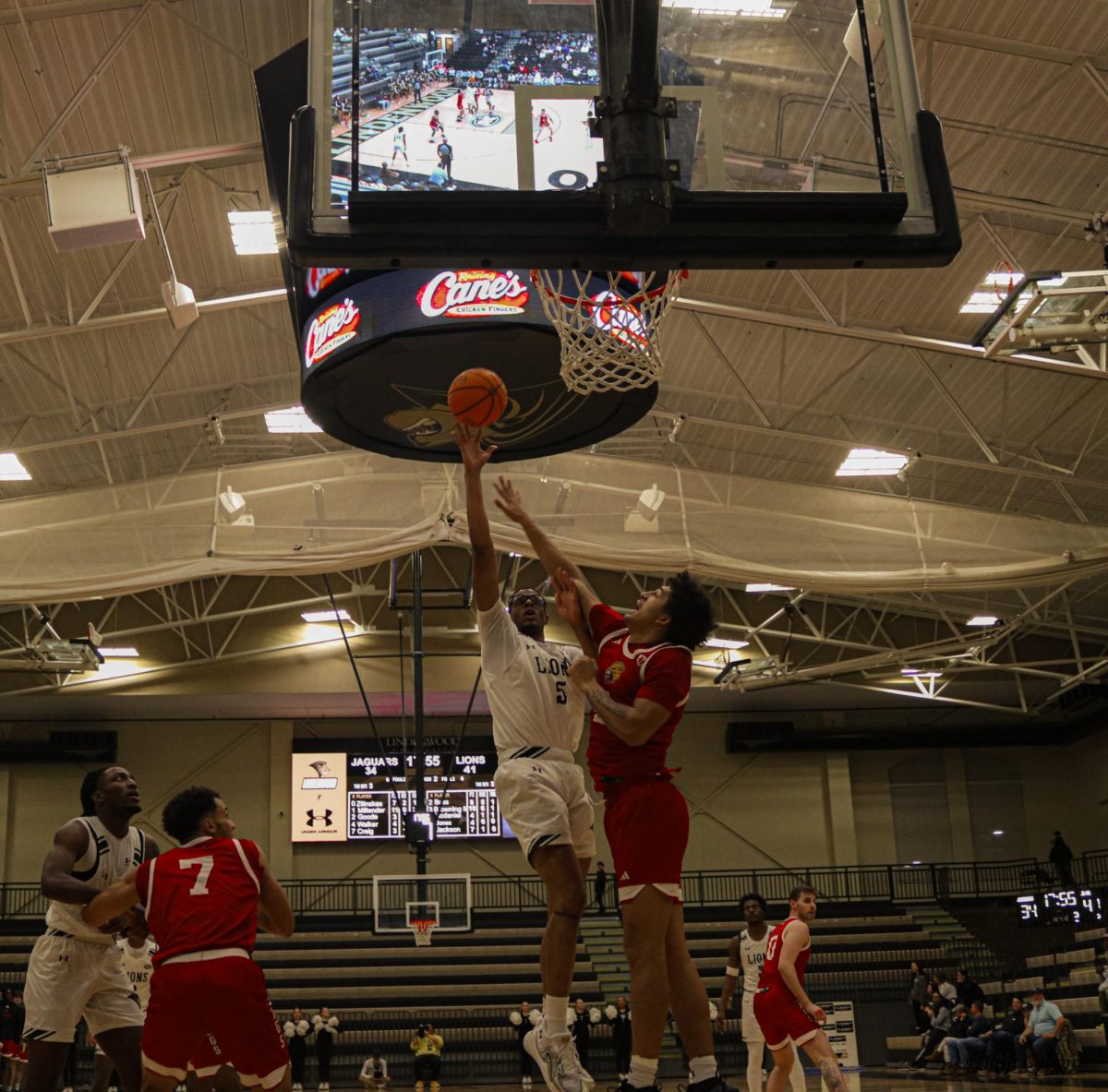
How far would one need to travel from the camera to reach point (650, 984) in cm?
429

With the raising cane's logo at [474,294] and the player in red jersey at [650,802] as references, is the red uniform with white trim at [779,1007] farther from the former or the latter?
the raising cane's logo at [474,294]

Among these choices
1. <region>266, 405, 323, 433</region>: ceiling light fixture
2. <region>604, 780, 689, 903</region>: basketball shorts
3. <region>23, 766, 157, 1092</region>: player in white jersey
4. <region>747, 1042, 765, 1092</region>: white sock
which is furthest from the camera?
<region>266, 405, 323, 433</region>: ceiling light fixture

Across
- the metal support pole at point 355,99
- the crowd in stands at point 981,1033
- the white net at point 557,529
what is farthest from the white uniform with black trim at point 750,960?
the metal support pole at point 355,99

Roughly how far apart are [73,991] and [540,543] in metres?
2.67

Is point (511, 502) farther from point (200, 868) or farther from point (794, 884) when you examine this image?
point (794, 884)

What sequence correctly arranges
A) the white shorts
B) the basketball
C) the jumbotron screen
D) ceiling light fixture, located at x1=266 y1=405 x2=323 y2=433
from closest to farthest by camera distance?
the basketball
the white shorts
ceiling light fixture, located at x1=266 y1=405 x2=323 y2=433
the jumbotron screen

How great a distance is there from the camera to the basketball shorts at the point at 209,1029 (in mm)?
4035

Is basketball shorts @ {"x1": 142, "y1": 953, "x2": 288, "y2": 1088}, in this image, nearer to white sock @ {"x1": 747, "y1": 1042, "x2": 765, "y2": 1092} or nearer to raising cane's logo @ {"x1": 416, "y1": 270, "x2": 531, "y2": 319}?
raising cane's logo @ {"x1": 416, "y1": 270, "x2": 531, "y2": 319}

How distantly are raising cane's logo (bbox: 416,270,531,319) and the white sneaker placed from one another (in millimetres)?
4469

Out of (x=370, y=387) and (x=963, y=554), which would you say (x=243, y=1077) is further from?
(x=963, y=554)

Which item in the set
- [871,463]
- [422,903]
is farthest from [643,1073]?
[422,903]

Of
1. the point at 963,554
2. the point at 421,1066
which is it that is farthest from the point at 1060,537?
the point at 421,1066

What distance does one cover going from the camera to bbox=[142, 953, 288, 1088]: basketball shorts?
13.2ft

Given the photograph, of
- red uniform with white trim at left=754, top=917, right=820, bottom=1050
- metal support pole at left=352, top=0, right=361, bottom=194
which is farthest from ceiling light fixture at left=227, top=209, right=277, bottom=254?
red uniform with white trim at left=754, top=917, right=820, bottom=1050
